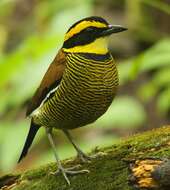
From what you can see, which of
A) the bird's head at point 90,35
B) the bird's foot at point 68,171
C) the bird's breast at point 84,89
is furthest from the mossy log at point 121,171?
the bird's head at point 90,35

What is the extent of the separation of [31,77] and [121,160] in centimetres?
176

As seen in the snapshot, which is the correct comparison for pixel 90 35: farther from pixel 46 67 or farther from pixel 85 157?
pixel 46 67

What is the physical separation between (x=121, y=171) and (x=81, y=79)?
0.67 metres

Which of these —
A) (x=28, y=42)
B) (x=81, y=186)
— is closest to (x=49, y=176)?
(x=81, y=186)

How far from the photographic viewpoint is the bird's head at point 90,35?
4844 mm

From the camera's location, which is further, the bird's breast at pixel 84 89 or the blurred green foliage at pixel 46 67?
the blurred green foliage at pixel 46 67

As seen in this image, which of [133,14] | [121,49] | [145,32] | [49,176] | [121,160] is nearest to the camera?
[121,160]

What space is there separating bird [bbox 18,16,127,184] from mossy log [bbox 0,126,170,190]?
11 centimetres

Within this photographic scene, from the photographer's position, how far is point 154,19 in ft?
34.0

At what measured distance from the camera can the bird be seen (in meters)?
4.73

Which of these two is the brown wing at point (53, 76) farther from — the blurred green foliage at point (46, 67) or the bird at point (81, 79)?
the blurred green foliage at point (46, 67)

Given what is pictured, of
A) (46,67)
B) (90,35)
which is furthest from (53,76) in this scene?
(46,67)

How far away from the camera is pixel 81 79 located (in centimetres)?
475

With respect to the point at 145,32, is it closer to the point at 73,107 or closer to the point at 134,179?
the point at 73,107
